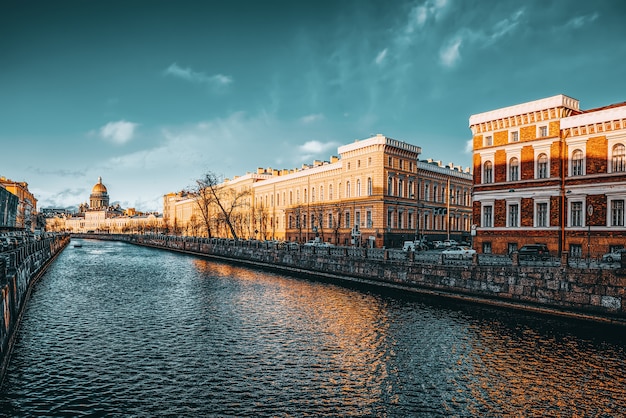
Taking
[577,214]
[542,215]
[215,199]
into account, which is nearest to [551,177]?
[542,215]

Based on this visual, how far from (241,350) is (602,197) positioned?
3414cm

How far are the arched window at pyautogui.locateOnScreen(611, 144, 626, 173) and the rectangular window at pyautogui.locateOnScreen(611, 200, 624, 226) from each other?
2.64 meters

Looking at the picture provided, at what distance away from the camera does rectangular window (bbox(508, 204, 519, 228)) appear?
44969mm

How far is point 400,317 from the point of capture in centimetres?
2619

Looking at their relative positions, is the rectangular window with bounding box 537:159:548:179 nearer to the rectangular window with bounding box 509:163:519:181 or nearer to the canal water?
the rectangular window with bounding box 509:163:519:181

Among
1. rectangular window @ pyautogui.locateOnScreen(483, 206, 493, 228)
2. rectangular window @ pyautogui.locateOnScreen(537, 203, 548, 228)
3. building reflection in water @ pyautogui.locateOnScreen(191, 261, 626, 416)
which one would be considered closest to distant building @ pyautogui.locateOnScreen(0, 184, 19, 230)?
building reflection in water @ pyautogui.locateOnScreen(191, 261, 626, 416)

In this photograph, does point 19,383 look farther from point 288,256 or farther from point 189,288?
point 288,256

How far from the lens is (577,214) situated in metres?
40.5

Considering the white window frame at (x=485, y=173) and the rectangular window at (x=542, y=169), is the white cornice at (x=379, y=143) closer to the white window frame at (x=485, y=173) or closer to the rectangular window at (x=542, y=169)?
the white window frame at (x=485, y=173)

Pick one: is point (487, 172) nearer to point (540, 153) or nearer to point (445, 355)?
point (540, 153)

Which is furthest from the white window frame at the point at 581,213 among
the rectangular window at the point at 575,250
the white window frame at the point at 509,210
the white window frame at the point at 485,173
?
the white window frame at the point at 485,173

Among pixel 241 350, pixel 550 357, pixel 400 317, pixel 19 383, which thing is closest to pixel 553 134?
pixel 400 317

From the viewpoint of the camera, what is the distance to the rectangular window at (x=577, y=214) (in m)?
40.2

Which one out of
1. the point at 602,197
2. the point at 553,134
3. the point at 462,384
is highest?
the point at 553,134
